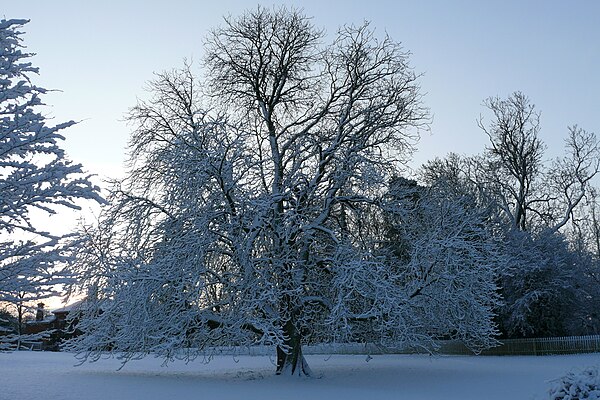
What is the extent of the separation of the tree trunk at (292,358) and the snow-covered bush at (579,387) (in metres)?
8.81

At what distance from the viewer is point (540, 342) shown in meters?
31.5

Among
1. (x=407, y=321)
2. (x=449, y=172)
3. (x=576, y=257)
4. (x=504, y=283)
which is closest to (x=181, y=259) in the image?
(x=407, y=321)

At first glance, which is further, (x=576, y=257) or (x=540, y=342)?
(x=576, y=257)

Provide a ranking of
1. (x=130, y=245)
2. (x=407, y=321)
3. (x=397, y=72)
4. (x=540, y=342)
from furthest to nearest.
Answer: (x=540, y=342), (x=397, y=72), (x=130, y=245), (x=407, y=321)

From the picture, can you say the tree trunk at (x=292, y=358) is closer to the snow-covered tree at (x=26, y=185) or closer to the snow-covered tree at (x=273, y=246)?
the snow-covered tree at (x=273, y=246)

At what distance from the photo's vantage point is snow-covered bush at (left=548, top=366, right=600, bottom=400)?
33.7 feet

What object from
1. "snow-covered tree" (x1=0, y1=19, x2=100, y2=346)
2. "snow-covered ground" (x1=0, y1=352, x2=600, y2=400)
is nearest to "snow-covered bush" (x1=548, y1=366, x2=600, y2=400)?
"snow-covered ground" (x1=0, y1=352, x2=600, y2=400)

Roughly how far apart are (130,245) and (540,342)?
2224cm

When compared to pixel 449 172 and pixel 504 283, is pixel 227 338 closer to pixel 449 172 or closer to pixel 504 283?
pixel 504 283

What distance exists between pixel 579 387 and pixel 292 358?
10087 mm

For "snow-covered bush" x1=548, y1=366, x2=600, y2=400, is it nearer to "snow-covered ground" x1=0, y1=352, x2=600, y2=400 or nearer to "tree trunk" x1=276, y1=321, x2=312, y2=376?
"snow-covered ground" x1=0, y1=352, x2=600, y2=400

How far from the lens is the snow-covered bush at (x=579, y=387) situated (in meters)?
10.3

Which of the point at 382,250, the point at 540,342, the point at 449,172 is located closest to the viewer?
the point at 382,250

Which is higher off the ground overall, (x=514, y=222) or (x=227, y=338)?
(x=514, y=222)
